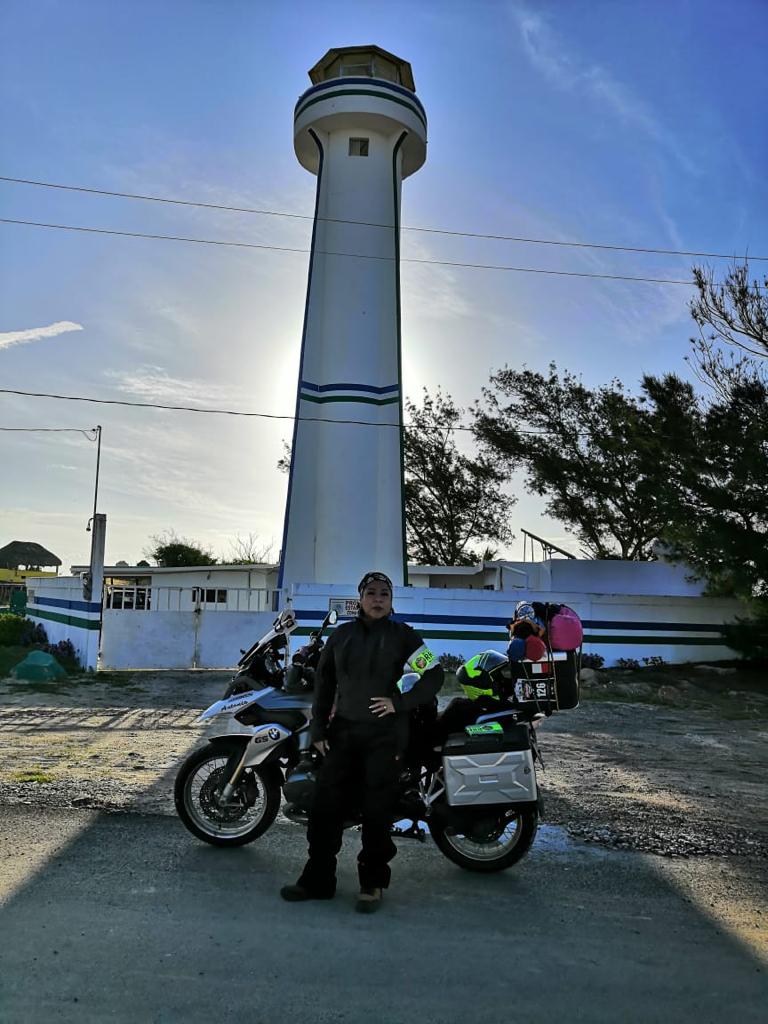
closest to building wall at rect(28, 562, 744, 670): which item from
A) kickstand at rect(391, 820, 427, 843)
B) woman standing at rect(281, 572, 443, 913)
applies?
kickstand at rect(391, 820, 427, 843)

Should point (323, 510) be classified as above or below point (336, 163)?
below

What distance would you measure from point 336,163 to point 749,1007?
21580mm

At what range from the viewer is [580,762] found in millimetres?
9234

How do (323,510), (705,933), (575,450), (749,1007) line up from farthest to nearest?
(575,450), (323,510), (705,933), (749,1007)

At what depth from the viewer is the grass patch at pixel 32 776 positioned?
7562mm

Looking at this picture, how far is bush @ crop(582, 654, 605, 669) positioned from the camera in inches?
736

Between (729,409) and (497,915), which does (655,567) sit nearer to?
(729,409)

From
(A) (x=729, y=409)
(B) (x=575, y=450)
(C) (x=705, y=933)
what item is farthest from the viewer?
(B) (x=575, y=450)

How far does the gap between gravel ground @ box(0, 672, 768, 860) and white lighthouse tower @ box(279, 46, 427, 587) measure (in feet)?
21.5

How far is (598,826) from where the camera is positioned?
21.0 ft

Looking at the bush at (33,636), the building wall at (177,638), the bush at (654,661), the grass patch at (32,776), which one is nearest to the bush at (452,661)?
the building wall at (177,638)

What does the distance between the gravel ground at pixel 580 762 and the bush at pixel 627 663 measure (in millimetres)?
4333

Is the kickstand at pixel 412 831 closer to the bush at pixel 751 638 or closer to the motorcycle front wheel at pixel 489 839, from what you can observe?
the motorcycle front wheel at pixel 489 839

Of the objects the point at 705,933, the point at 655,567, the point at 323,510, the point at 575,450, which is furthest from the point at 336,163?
the point at 705,933
